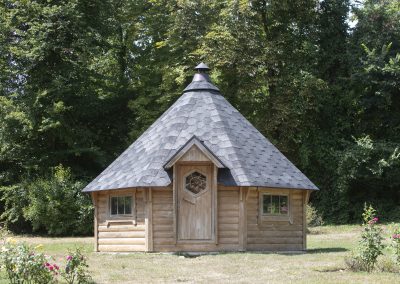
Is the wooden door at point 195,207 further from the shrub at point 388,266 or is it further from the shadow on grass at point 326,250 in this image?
the shrub at point 388,266

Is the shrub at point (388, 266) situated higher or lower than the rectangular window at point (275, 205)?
lower

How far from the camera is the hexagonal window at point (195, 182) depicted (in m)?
17.6

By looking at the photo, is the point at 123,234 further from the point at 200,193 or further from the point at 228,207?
the point at 228,207

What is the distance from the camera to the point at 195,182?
17672mm

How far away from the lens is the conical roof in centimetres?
1764

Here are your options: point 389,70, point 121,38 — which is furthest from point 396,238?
point 121,38

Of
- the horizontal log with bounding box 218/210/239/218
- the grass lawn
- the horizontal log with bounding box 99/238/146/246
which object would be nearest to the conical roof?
the horizontal log with bounding box 218/210/239/218

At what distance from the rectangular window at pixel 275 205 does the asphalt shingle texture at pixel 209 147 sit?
620 mm

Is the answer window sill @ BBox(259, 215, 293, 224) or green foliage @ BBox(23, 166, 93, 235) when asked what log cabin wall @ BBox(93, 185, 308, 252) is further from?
green foliage @ BBox(23, 166, 93, 235)

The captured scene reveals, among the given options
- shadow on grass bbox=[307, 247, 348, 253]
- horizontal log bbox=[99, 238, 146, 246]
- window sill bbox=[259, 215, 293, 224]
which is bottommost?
shadow on grass bbox=[307, 247, 348, 253]

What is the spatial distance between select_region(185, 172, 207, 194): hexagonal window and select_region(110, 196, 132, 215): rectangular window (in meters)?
1.94

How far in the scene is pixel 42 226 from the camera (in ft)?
96.0

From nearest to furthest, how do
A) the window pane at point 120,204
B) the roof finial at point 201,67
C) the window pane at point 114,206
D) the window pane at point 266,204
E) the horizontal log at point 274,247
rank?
1. the horizontal log at point 274,247
2. the window pane at point 266,204
3. the window pane at point 120,204
4. the window pane at point 114,206
5. the roof finial at point 201,67

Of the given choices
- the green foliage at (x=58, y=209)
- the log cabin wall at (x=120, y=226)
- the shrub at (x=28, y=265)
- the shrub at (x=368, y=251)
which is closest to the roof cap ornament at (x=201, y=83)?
the log cabin wall at (x=120, y=226)
